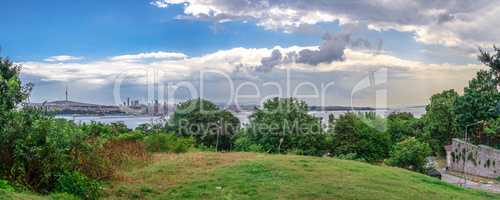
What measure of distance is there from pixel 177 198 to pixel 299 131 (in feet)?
61.8

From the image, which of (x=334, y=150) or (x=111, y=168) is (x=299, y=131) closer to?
(x=334, y=150)

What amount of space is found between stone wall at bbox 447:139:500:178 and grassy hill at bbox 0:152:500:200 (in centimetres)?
1367

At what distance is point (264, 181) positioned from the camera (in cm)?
1012

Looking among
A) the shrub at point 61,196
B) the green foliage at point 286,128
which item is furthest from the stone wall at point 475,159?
the shrub at point 61,196

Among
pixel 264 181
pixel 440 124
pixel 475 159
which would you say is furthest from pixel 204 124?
pixel 264 181

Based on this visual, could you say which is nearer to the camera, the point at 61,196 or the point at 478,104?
the point at 61,196

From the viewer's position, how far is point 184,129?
1184 inches

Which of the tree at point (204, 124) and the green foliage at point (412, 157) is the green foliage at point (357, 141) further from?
the tree at point (204, 124)

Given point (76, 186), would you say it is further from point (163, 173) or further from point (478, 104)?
point (478, 104)

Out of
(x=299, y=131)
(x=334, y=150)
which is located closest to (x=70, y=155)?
(x=299, y=131)

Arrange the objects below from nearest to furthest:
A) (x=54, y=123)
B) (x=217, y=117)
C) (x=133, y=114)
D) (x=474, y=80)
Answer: (x=54, y=123), (x=133, y=114), (x=217, y=117), (x=474, y=80)

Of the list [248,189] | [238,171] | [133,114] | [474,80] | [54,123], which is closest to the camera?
[54,123]

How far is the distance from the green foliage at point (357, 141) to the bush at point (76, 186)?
69.1 ft

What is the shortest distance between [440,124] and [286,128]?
1662cm
